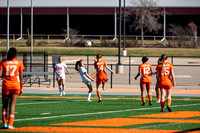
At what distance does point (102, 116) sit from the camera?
13.2 meters

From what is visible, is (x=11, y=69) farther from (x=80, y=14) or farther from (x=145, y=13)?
(x=80, y=14)

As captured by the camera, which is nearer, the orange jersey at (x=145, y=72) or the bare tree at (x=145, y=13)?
the orange jersey at (x=145, y=72)

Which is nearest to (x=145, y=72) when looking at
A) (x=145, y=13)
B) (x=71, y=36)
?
(x=145, y=13)

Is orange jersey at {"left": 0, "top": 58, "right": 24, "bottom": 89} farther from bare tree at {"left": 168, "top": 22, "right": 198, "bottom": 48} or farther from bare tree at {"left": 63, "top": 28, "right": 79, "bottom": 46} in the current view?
bare tree at {"left": 63, "top": 28, "right": 79, "bottom": 46}

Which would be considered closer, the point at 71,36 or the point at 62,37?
the point at 71,36

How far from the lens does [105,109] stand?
15.0 m

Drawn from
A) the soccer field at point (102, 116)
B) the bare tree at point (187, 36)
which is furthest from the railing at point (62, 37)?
the soccer field at point (102, 116)

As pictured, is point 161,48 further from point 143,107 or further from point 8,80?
point 8,80

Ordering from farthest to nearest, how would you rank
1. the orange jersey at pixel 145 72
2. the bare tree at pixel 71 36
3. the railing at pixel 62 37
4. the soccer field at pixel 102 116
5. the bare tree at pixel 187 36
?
the railing at pixel 62 37
the bare tree at pixel 71 36
the bare tree at pixel 187 36
the orange jersey at pixel 145 72
the soccer field at pixel 102 116

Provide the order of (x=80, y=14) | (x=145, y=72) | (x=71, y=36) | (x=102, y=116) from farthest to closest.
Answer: (x=80, y=14) → (x=71, y=36) → (x=145, y=72) → (x=102, y=116)

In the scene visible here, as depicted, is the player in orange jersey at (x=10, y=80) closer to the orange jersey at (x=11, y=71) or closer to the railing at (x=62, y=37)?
the orange jersey at (x=11, y=71)

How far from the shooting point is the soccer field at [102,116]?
10.9m

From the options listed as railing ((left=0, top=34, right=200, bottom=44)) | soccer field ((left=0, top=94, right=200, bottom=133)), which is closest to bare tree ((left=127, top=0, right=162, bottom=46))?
railing ((left=0, top=34, right=200, bottom=44))

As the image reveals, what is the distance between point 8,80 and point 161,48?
46529 mm
